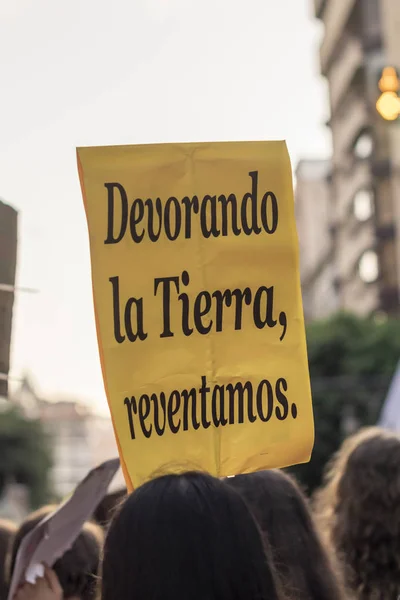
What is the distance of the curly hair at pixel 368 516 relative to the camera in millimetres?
3732

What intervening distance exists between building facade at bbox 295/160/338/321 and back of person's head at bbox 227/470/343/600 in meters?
56.9

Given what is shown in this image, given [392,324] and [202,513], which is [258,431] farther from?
[392,324]

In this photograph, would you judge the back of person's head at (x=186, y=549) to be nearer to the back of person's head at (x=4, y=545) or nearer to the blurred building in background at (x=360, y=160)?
the back of person's head at (x=4, y=545)

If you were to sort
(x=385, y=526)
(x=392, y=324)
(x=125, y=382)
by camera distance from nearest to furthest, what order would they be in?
(x=125, y=382), (x=385, y=526), (x=392, y=324)

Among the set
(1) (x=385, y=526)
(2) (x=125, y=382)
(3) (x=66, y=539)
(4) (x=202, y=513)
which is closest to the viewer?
(4) (x=202, y=513)

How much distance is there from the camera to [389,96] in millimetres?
9000

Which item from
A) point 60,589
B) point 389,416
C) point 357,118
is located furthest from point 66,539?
point 357,118

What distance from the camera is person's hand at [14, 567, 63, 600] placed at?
3.50m

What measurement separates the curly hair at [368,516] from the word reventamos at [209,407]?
89 centimetres

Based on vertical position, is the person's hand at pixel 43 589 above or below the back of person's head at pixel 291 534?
below

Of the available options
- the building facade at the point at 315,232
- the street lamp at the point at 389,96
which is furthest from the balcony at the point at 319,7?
the street lamp at the point at 389,96

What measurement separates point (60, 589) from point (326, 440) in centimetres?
2587

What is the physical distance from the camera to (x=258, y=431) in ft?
10.1

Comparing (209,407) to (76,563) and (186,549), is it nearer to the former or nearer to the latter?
(186,549)
